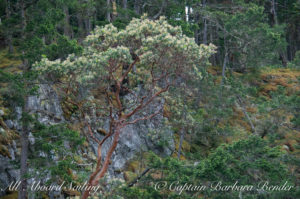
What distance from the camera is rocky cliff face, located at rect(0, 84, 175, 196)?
10.7m

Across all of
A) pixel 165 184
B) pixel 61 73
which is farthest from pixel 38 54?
pixel 165 184

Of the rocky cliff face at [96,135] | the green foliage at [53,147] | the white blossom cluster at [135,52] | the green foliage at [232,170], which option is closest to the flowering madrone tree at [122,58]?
the white blossom cluster at [135,52]

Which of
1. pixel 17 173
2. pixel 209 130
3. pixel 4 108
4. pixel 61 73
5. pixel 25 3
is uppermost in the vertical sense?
pixel 25 3

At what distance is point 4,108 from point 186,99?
27.7 ft

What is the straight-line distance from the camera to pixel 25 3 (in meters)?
11.8

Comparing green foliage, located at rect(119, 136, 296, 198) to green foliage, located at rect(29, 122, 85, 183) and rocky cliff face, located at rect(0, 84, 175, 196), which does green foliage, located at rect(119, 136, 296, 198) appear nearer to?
green foliage, located at rect(29, 122, 85, 183)

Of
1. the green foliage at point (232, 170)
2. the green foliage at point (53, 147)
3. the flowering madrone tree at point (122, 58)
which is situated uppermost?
the flowering madrone tree at point (122, 58)

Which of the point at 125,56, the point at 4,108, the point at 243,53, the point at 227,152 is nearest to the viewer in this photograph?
the point at 125,56

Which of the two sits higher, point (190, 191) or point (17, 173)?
point (17, 173)

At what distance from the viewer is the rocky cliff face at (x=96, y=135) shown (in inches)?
421

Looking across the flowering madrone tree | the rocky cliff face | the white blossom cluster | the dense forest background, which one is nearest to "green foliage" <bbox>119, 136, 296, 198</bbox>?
the dense forest background

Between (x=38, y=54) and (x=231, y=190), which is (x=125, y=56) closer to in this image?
(x=38, y=54)

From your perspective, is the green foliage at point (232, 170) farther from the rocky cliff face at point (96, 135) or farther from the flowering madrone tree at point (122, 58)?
the rocky cliff face at point (96, 135)

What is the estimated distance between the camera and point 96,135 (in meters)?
14.0
